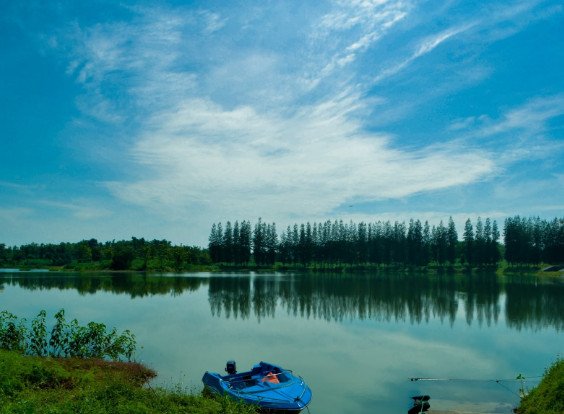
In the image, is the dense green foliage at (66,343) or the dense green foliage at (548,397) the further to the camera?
the dense green foliage at (66,343)

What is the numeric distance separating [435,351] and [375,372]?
19.9ft

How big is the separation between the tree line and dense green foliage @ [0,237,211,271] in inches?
508

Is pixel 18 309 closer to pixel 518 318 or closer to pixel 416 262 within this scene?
pixel 518 318

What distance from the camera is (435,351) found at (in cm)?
2311

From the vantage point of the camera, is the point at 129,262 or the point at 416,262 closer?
the point at 129,262

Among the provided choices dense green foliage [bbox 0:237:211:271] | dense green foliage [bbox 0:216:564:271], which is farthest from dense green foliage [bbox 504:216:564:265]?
dense green foliage [bbox 0:237:211:271]

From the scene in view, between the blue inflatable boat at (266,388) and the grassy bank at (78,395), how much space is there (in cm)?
85

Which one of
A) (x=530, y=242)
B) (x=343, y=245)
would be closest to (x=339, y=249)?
(x=343, y=245)

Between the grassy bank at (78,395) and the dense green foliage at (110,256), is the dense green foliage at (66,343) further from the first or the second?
the dense green foliage at (110,256)

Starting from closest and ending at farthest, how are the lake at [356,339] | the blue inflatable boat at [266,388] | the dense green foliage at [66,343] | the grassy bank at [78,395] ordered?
1. the grassy bank at [78,395]
2. the blue inflatable boat at [266,388]
3. the lake at [356,339]
4. the dense green foliage at [66,343]

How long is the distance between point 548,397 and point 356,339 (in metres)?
14.3

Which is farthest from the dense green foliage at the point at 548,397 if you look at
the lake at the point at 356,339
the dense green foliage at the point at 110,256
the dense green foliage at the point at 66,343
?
the dense green foliage at the point at 110,256

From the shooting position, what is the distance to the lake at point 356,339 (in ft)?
54.0

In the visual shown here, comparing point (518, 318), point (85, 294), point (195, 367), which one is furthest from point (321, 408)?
point (85, 294)
